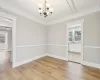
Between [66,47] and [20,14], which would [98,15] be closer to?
[66,47]

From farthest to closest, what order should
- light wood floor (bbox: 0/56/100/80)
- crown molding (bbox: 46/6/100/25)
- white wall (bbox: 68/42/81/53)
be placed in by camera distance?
white wall (bbox: 68/42/81/53) → crown molding (bbox: 46/6/100/25) → light wood floor (bbox: 0/56/100/80)

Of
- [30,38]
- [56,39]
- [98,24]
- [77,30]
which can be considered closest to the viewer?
[98,24]

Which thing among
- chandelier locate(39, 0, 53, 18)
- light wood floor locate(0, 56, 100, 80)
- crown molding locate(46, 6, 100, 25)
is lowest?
light wood floor locate(0, 56, 100, 80)

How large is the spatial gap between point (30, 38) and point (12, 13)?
1.63 m

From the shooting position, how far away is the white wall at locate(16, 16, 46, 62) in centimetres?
364

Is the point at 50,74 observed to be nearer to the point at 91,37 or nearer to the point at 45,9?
the point at 45,9

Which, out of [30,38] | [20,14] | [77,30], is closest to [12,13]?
[20,14]

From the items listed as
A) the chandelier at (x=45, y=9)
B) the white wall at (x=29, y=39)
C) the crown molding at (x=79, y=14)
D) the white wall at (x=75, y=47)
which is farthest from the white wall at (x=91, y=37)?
the white wall at (x=75, y=47)

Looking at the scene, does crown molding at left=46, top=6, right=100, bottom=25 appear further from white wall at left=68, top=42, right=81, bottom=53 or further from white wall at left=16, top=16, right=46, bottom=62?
white wall at left=68, top=42, right=81, bottom=53

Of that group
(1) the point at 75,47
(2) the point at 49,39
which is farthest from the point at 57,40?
(1) the point at 75,47

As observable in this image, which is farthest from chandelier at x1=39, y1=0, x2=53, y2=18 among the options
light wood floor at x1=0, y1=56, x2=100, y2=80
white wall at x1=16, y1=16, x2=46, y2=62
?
light wood floor at x1=0, y1=56, x2=100, y2=80

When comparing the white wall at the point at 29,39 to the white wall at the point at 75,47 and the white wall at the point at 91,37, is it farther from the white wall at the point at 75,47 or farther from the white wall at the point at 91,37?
the white wall at the point at 75,47

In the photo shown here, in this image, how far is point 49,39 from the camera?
5617 mm

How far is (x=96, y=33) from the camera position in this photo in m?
3.26
